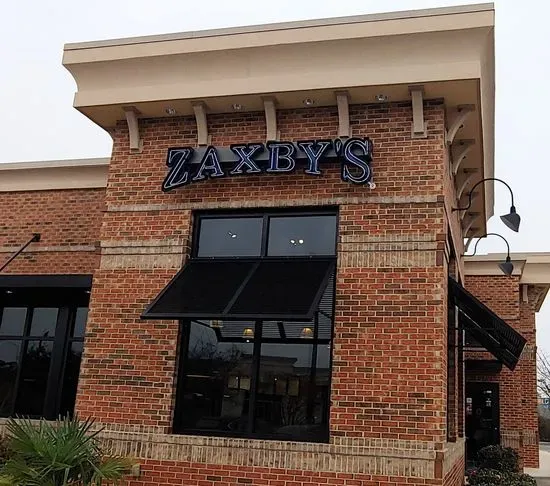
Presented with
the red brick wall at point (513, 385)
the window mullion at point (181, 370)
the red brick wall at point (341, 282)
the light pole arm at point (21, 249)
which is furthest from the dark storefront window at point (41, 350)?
the red brick wall at point (513, 385)

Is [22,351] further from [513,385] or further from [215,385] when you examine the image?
[513,385]

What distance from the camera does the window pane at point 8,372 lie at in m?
12.2

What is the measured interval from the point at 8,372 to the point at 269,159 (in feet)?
23.4

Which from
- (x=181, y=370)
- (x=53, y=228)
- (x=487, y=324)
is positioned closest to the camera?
(x=181, y=370)

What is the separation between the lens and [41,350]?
12422mm

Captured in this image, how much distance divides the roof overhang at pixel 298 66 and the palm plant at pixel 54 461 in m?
4.84

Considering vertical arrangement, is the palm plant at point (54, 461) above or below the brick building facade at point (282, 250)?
below

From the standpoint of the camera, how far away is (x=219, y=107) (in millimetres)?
9562

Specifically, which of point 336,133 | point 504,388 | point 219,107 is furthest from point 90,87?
point 504,388

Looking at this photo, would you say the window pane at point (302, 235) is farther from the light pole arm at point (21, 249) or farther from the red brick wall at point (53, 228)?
the light pole arm at point (21, 249)

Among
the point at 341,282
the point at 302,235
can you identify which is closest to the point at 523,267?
the point at 302,235

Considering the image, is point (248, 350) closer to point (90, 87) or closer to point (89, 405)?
point (89, 405)

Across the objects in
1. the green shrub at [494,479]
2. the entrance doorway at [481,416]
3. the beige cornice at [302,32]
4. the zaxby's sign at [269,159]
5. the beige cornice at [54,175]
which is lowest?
the green shrub at [494,479]

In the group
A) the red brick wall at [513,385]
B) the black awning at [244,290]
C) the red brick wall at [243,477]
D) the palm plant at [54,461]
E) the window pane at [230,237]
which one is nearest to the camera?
the palm plant at [54,461]
